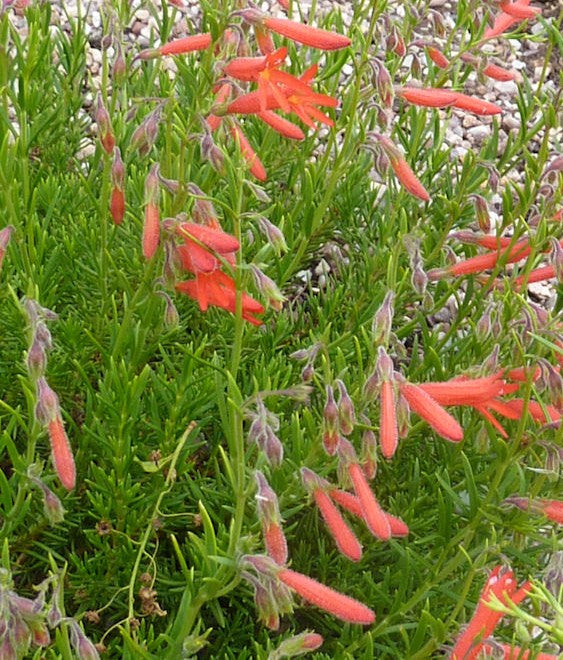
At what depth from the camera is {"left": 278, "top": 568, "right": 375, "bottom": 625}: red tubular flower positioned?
209cm

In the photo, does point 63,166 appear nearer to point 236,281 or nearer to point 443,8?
point 236,281

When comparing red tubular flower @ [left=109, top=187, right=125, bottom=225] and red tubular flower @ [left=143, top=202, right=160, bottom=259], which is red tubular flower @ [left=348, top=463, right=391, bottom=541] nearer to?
red tubular flower @ [left=143, top=202, right=160, bottom=259]

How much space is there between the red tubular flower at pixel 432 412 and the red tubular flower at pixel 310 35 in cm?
91

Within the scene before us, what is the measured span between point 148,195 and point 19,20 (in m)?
4.15

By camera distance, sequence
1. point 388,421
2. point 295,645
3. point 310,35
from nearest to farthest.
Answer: point 295,645 → point 388,421 → point 310,35

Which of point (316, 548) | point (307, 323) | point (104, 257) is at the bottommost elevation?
point (316, 548)

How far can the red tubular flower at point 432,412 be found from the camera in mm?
2271

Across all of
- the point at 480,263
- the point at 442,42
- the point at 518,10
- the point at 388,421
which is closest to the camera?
the point at 388,421

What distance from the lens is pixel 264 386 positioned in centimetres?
320

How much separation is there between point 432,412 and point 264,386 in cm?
99

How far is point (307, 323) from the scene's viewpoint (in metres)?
→ 4.27

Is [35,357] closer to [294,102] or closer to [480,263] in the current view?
[294,102]

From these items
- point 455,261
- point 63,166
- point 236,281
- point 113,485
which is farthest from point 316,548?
point 63,166

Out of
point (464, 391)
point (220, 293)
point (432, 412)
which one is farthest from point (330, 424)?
point (220, 293)
